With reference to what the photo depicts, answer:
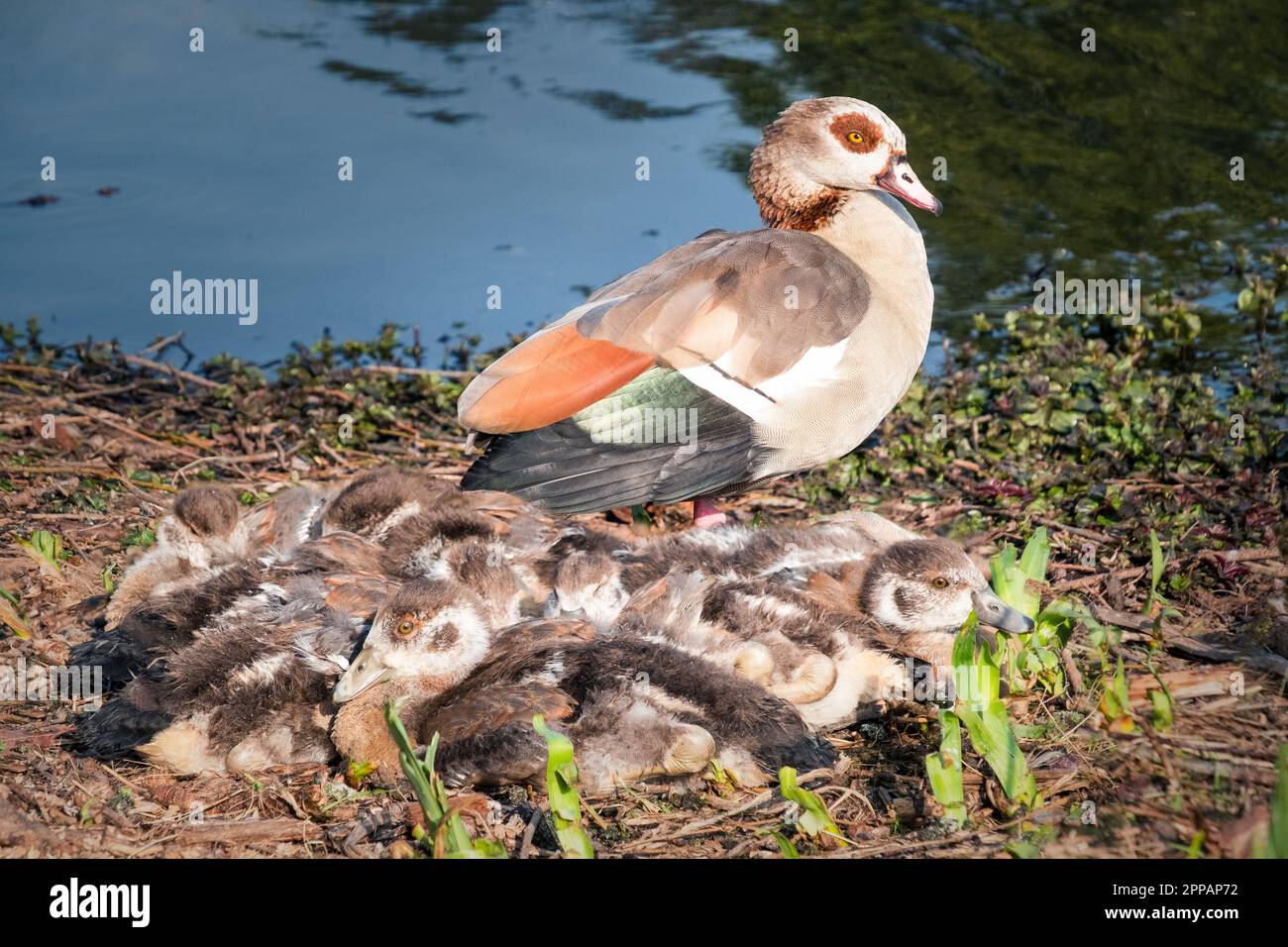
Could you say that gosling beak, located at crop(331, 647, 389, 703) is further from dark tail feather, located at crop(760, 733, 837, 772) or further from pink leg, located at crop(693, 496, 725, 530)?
pink leg, located at crop(693, 496, 725, 530)

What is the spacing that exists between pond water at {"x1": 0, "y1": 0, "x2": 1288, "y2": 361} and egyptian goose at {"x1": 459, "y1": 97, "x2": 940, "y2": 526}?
283cm

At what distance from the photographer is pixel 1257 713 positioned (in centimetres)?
390

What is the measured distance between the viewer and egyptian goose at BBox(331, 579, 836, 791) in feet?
12.2

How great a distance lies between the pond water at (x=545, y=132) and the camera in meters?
8.04

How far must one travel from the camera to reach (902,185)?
17.8 feet

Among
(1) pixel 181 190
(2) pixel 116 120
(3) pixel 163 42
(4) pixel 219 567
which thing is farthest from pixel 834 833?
(3) pixel 163 42

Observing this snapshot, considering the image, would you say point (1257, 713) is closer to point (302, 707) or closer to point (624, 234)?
point (302, 707)

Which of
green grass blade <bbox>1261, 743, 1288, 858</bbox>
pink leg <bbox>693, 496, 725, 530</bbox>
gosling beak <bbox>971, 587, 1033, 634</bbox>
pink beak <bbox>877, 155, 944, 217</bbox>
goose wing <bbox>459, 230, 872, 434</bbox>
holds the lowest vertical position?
green grass blade <bbox>1261, 743, 1288, 858</bbox>

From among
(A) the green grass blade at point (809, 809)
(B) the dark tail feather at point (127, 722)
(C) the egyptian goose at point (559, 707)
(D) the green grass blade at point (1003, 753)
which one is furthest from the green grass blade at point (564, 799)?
(B) the dark tail feather at point (127, 722)

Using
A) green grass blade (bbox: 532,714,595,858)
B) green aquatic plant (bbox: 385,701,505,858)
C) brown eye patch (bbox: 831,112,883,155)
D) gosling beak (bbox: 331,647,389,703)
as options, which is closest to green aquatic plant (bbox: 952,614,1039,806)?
green grass blade (bbox: 532,714,595,858)

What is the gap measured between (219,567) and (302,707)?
840 millimetres

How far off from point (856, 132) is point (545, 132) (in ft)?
15.1

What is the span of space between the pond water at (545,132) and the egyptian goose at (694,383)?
2.83m

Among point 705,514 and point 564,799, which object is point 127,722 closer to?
point 564,799
